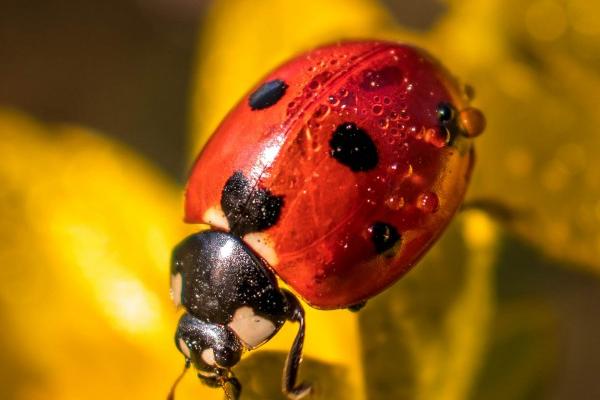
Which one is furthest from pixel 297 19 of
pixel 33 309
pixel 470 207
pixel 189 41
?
pixel 189 41

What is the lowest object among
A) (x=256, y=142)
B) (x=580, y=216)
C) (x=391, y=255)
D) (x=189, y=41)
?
(x=189, y=41)

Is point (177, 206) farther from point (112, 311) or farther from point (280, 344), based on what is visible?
point (280, 344)

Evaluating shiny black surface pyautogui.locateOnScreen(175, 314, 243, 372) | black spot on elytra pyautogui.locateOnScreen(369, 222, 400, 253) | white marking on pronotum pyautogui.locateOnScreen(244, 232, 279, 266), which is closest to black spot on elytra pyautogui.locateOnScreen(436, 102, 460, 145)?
black spot on elytra pyautogui.locateOnScreen(369, 222, 400, 253)

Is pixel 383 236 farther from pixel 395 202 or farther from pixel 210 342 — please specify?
pixel 210 342

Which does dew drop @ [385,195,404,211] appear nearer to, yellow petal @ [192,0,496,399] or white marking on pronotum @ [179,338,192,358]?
yellow petal @ [192,0,496,399]

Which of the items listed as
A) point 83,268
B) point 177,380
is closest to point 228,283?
point 177,380

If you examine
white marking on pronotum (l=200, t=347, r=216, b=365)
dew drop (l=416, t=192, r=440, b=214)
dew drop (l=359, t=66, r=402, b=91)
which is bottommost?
white marking on pronotum (l=200, t=347, r=216, b=365)
